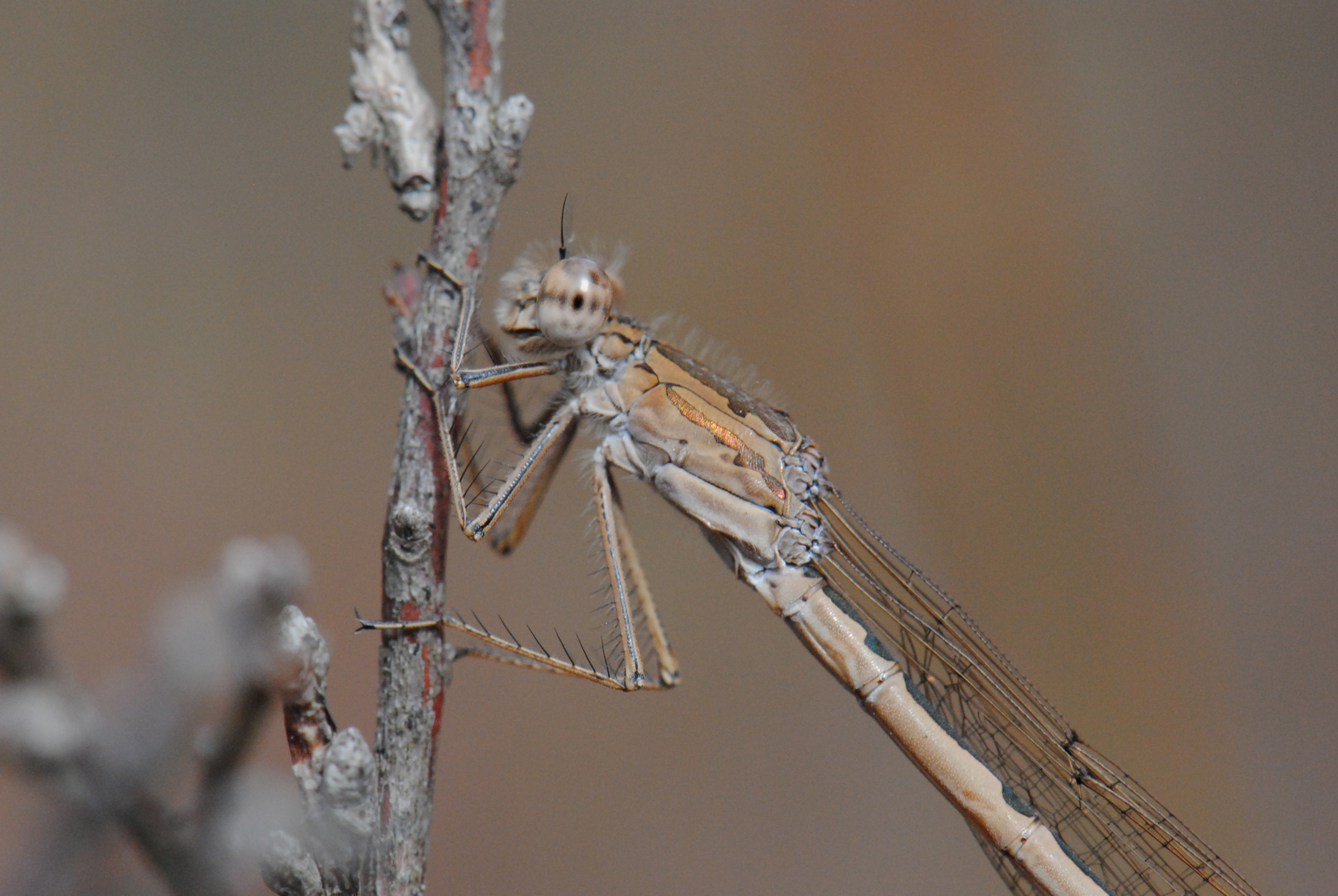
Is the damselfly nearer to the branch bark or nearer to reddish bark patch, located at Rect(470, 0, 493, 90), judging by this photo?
the branch bark

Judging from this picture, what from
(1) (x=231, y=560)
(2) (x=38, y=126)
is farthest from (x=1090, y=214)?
(2) (x=38, y=126)

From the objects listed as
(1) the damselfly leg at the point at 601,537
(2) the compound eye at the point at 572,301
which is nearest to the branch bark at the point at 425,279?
(1) the damselfly leg at the point at 601,537

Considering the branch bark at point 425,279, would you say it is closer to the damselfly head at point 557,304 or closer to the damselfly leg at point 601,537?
the damselfly leg at point 601,537

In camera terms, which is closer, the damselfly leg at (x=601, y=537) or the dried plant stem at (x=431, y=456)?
the dried plant stem at (x=431, y=456)

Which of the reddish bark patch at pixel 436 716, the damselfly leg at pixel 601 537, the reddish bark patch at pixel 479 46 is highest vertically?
the reddish bark patch at pixel 479 46

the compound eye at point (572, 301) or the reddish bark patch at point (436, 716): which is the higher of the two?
the compound eye at point (572, 301)

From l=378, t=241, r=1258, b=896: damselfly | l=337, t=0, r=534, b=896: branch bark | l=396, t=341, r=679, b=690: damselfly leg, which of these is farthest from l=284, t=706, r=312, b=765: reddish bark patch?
l=378, t=241, r=1258, b=896: damselfly
